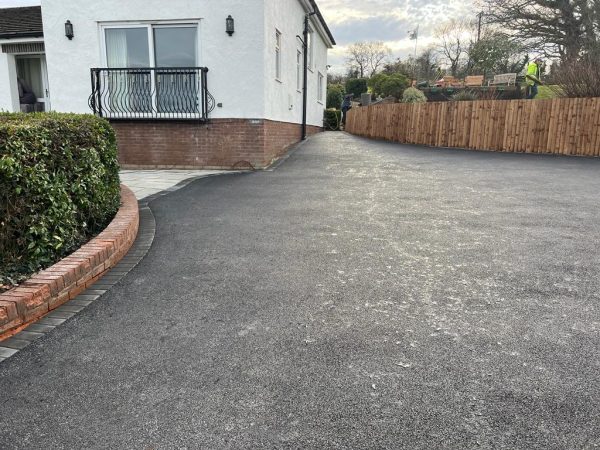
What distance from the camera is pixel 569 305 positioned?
2992 mm

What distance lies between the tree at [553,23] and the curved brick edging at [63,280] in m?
22.4

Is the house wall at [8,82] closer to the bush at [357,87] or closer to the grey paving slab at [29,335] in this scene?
the grey paving slab at [29,335]

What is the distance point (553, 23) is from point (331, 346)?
24.5 meters

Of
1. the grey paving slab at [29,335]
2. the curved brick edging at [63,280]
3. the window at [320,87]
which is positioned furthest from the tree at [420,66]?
the grey paving slab at [29,335]

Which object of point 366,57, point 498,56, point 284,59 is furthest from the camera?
point 366,57

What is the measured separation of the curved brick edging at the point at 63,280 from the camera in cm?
273

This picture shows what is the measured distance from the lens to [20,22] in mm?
12594

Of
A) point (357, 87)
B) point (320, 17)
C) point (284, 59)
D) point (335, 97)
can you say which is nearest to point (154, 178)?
point (284, 59)

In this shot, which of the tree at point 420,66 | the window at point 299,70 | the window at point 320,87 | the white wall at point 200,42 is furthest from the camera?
the tree at point 420,66

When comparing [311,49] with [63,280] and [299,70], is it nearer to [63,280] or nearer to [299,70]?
[299,70]

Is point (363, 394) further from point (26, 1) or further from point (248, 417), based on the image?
point (26, 1)

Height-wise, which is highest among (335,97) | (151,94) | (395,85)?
(395,85)

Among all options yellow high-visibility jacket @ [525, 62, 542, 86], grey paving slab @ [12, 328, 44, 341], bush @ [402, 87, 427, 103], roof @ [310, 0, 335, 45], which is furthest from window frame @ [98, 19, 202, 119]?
yellow high-visibility jacket @ [525, 62, 542, 86]

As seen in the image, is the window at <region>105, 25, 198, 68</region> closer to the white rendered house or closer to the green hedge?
the white rendered house
